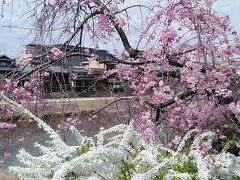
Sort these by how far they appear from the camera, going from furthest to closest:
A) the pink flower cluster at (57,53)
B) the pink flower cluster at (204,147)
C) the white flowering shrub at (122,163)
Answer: the pink flower cluster at (57,53)
the pink flower cluster at (204,147)
the white flowering shrub at (122,163)

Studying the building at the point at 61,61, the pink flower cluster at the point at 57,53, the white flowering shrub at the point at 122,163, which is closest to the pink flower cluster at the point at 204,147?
the white flowering shrub at the point at 122,163

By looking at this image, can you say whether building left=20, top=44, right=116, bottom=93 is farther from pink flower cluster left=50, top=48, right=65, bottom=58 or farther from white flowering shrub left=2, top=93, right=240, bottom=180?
white flowering shrub left=2, top=93, right=240, bottom=180

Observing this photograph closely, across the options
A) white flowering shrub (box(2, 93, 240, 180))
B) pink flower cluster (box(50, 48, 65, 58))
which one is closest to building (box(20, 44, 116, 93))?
pink flower cluster (box(50, 48, 65, 58))

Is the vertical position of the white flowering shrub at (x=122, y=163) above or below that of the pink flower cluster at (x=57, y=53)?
below

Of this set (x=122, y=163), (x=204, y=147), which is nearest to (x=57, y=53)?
(x=204, y=147)

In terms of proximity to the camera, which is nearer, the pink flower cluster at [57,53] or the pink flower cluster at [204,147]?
the pink flower cluster at [204,147]

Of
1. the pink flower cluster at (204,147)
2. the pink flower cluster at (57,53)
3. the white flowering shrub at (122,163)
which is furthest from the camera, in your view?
the pink flower cluster at (57,53)

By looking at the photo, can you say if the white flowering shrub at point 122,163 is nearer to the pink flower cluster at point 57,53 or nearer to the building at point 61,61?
the building at point 61,61

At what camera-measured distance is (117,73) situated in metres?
5.27

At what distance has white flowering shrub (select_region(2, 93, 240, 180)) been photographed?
7.56ft

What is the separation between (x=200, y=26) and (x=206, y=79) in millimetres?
425

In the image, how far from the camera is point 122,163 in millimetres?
2486

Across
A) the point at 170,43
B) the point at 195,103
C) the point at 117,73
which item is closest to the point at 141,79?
the point at 117,73

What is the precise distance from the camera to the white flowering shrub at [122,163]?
7.56 feet
